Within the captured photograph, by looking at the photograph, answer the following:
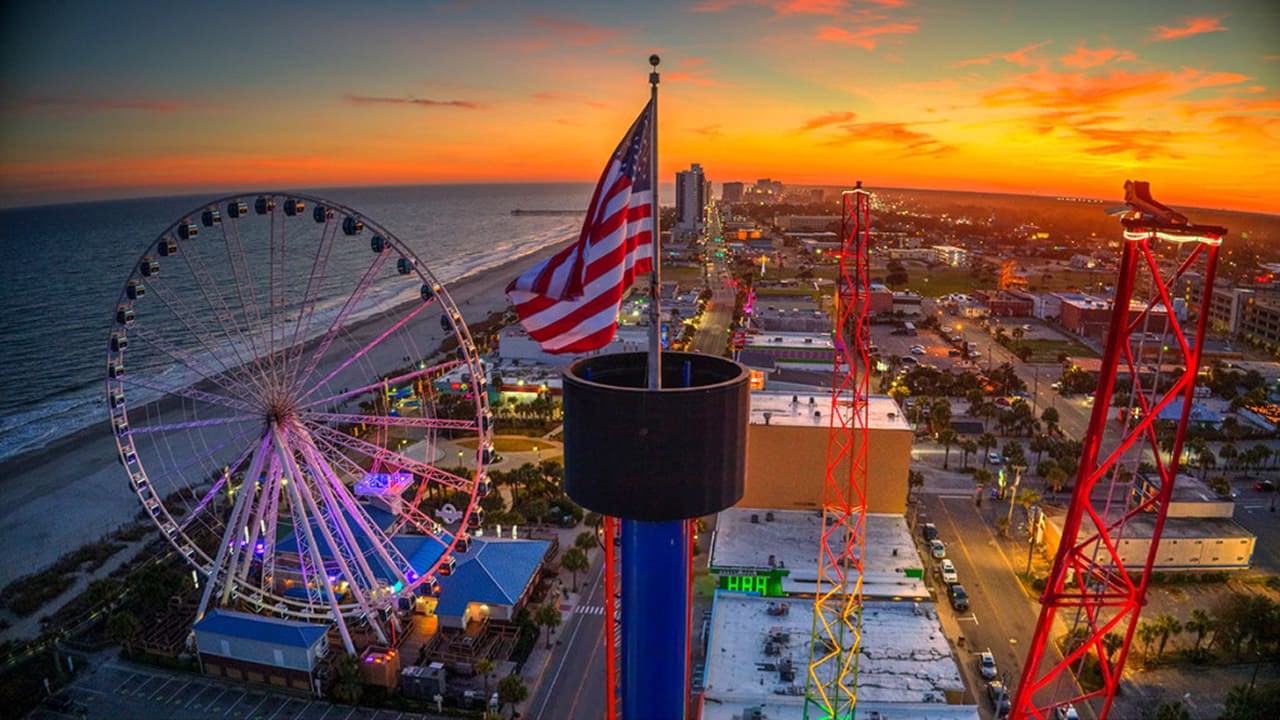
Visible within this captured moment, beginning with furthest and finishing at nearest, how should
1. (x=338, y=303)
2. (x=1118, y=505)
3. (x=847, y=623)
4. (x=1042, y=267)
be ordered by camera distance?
(x=1042, y=267)
(x=338, y=303)
(x=1118, y=505)
(x=847, y=623)

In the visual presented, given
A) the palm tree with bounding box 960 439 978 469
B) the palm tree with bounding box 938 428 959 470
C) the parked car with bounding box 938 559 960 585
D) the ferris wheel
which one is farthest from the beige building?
the ferris wheel

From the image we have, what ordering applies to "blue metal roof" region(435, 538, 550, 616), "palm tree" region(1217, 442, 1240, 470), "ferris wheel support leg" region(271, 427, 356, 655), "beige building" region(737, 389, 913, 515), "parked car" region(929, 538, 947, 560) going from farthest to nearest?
"palm tree" region(1217, 442, 1240, 470), "beige building" region(737, 389, 913, 515), "parked car" region(929, 538, 947, 560), "blue metal roof" region(435, 538, 550, 616), "ferris wheel support leg" region(271, 427, 356, 655)

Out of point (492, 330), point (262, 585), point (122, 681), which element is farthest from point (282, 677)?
point (492, 330)

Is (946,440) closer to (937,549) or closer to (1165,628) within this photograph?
(937,549)

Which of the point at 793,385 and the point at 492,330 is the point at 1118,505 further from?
the point at 492,330

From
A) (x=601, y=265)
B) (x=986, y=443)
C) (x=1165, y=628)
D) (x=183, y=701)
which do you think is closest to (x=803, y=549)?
(x=1165, y=628)

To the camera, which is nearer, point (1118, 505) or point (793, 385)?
point (1118, 505)

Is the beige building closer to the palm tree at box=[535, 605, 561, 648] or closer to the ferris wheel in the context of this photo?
the palm tree at box=[535, 605, 561, 648]
